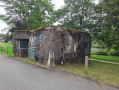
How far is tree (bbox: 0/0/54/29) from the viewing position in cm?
1419

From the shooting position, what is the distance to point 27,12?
14.9 meters

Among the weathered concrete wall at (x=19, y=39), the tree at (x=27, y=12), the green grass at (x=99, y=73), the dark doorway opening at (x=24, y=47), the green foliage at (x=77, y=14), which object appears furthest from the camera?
the tree at (x=27, y=12)

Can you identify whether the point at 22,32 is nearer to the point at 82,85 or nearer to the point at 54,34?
the point at 54,34

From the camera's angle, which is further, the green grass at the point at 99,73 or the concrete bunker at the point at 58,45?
the concrete bunker at the point at 58,45

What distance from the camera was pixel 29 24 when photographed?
16.0m

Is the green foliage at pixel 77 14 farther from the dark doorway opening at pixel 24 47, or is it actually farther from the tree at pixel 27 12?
the dark doorway opening at pixel 24 47

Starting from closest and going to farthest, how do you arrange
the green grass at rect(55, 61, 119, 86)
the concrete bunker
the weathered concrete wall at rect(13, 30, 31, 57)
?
the green grass at rect(55, 61, 119, 86), the concrete bunker, the weathered concrete wall at rect(13, 30, 31, 57)

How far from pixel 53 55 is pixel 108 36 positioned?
9473 mm

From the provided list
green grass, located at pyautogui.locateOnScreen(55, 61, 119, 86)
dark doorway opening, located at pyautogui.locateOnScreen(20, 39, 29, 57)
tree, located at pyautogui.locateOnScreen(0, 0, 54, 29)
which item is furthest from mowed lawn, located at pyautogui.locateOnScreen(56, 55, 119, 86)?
tree, located at pyautogui.locateOnScreen(0, 0, 54, 29)

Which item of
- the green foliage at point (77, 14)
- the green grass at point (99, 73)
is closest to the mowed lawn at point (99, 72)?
the green grass at point (99, 73)

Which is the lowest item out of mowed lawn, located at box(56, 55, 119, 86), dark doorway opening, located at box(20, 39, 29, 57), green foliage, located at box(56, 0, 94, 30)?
mowed lawn, located at box(56, 55, 119, 86)

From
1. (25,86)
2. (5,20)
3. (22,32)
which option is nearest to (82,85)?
(25,86)

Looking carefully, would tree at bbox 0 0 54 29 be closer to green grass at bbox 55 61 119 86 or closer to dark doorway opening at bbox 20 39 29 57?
dark doorway opening at bbox 20 39 29 57

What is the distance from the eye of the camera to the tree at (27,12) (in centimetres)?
1419
